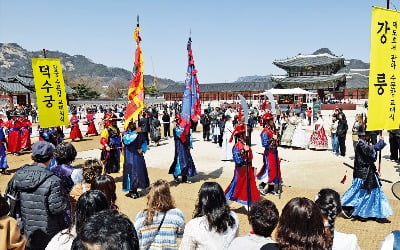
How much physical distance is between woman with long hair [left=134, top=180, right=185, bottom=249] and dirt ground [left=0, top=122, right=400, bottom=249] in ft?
9.77

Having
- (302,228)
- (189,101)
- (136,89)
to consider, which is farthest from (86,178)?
(189,101)

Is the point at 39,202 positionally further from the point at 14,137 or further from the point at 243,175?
the point at 14,137

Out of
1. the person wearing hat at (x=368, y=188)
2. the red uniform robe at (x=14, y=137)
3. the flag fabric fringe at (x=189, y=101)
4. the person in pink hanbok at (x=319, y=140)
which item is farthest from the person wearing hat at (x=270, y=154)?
the red uniform robe at (x=14, y=137)

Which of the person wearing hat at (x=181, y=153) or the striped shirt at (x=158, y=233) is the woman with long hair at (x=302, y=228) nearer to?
the striped shirt at (x=158, y=233)

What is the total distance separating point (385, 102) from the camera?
484 centimetres

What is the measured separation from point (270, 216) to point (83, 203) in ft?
4.52

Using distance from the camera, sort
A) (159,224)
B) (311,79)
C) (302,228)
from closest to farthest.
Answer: (302,228)
(159,224)
(311,79)

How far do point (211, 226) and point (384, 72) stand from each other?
3.56m

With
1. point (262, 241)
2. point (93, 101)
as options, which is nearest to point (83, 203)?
point (262, 241)

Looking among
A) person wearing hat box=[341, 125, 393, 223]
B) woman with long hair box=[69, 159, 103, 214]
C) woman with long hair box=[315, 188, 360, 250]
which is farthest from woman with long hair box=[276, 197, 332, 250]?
person wearing hat box=[341, 125, 393, 223]

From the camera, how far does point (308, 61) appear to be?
5091 cm

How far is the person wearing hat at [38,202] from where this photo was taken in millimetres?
3213

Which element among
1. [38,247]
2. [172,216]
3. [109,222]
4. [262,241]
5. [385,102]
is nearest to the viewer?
[109,222]

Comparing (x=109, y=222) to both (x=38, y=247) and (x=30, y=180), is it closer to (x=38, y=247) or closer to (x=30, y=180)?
(x=30, y=180)
